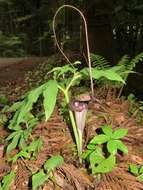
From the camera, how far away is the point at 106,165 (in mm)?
2002

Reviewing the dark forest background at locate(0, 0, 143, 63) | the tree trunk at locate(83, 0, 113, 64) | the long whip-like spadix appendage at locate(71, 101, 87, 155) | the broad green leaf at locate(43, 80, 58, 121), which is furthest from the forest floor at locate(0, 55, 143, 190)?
the tree trunk at locate(83, 0, 113, 64)

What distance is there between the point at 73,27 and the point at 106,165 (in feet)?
30.8

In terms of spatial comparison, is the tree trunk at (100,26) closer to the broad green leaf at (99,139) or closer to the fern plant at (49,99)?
the fern plant at (49,99)

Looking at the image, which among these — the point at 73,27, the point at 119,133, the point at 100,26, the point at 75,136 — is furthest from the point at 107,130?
the point at 73,27

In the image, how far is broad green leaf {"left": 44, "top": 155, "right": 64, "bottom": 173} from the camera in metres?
2.06

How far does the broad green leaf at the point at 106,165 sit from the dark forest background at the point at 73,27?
2.58 m

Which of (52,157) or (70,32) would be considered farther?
(70,32)

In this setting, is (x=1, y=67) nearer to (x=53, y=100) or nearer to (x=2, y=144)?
(x=2, y=144)

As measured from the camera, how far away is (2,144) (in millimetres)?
2580

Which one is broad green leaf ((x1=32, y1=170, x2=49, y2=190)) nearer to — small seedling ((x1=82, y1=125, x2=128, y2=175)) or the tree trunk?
small seedling ((x1=82, y1=125, x2=128, y2=175))

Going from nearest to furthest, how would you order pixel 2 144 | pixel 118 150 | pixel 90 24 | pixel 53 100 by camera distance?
pixel 53 100 → pixel 118 150 → pixel 2 144 → pixel 90 24

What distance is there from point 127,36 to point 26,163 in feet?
11.1

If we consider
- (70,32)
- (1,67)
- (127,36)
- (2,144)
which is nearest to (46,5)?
(70,32)

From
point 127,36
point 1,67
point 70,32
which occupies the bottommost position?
point 1,67
